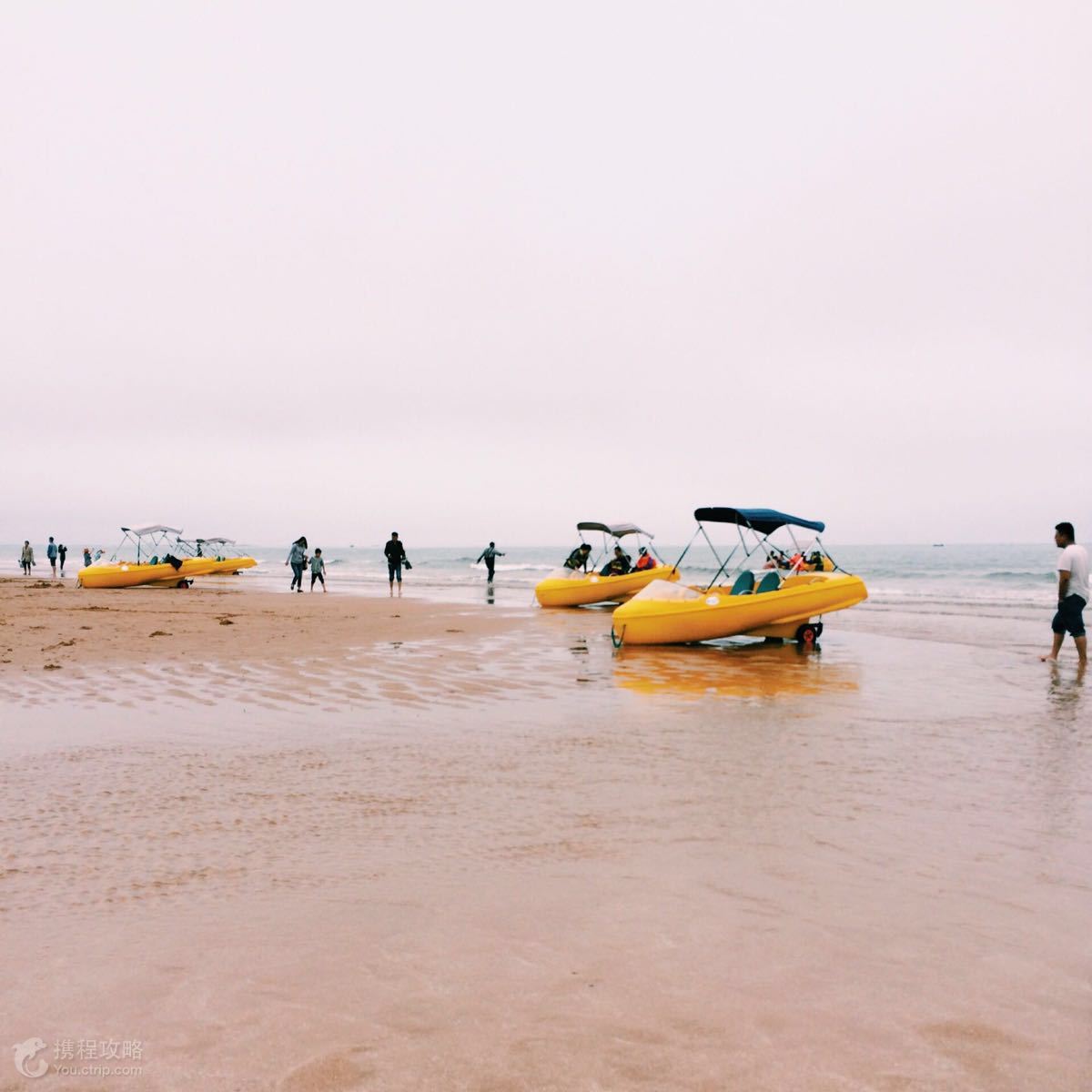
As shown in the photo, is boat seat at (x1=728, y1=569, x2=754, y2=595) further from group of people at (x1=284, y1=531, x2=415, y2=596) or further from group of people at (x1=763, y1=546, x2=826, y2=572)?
group of people at (x1=284, y1=531, x2=415, y2=596)

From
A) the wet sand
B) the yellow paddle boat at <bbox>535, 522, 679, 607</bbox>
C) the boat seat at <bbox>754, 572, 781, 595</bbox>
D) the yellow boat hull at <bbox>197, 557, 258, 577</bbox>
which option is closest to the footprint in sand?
the wet sand

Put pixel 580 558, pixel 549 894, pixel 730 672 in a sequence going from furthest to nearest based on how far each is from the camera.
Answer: pixel 580 558
pixel 730 672
pixel 549 894

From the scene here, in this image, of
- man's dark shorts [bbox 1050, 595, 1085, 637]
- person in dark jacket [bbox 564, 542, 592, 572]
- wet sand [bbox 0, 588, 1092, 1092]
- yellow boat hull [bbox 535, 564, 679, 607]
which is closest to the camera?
wet sand [bbox 0, 588, 1092, 1092]

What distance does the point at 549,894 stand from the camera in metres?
3.57

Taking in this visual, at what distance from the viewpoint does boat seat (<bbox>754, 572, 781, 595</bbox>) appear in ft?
44.5

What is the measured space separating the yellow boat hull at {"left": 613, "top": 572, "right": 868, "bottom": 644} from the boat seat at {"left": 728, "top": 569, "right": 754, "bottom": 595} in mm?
311

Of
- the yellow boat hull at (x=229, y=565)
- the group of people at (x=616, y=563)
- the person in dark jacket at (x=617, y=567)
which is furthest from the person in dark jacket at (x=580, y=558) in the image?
the yellow boat hull at (x=229, y=565)

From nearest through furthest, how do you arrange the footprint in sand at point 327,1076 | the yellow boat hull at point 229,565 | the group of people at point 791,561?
the footprint in sand at point 327,1076
the group of people at point 791,561
the yellow boat hull at point 229,565

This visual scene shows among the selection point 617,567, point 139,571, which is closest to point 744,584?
point 617,567

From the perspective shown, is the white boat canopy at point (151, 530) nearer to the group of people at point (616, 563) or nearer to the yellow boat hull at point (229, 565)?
the yellow boat hull at point (229, 565)

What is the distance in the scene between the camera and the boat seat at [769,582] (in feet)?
44.5

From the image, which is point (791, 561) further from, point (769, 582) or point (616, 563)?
point (769, 582)

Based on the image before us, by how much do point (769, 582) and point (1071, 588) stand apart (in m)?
4.15

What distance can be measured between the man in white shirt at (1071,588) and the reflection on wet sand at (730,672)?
9.16ft
